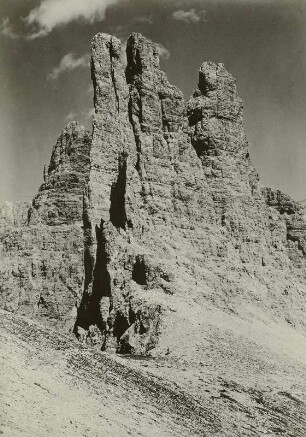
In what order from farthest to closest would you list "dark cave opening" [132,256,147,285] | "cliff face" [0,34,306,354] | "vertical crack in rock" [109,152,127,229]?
"vertical crack in rock" [109,152,127,229] → "cliff face" [0,34,306,354] → "dark cave opening" [132,256,147,285]

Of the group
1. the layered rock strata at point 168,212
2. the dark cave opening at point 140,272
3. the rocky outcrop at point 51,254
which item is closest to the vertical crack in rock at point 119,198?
the layered rock strata at point 168,212

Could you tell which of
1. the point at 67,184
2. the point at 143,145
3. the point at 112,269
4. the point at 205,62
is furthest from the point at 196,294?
the point at 205,62

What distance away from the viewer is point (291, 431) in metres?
31.8

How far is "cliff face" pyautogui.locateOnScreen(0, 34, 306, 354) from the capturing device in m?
51.5

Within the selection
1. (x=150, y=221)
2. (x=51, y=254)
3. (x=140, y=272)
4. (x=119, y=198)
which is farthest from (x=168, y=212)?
(x=51, y=254)

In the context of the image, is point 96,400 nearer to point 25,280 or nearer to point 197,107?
point 25,280

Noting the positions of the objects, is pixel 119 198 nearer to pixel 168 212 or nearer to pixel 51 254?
pixel 168 212

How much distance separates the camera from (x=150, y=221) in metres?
55.5

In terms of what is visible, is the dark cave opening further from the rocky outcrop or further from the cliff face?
the rocky outcrop

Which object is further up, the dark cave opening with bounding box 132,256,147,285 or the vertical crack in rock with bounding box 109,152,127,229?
the vertical crack in rock with bounding box 109,152,127,229

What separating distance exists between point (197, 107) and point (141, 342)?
98.2 feet

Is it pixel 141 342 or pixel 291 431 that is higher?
pixel 141 342

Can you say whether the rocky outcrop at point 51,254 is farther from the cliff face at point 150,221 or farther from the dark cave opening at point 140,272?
the dark cave opening at point 140,272

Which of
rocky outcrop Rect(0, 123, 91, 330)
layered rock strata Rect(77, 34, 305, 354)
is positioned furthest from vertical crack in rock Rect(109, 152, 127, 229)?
rocky outcrop Rect(0, 123, 91, 330)
